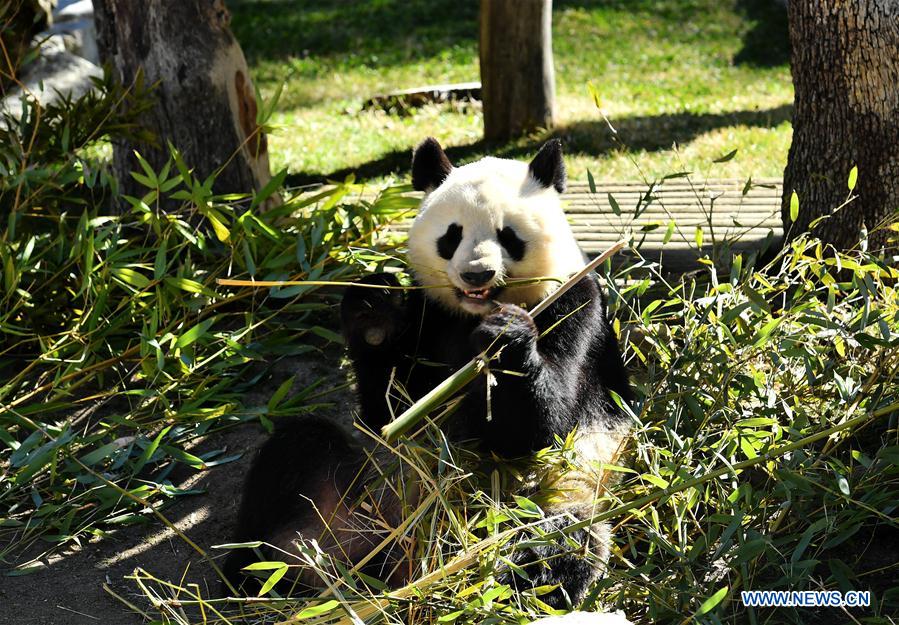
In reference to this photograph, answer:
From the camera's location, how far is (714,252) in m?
4.04

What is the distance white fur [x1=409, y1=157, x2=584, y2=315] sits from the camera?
2.89 meters

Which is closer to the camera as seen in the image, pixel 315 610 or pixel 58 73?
pixel 315 610

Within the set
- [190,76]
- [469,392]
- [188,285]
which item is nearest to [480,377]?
[469,392]

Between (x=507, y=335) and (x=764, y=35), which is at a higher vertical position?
(x=507, y=335)

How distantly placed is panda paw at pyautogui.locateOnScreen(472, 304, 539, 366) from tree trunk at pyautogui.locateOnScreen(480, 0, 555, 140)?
476 cm

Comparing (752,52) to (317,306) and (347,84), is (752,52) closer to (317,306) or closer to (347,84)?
(347,84)

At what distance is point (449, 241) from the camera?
9.84 feet

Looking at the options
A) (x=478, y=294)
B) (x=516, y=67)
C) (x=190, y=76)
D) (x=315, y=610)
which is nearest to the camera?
(x=315, y=610)

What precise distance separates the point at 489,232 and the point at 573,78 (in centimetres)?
713

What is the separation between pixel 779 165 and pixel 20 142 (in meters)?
4.46

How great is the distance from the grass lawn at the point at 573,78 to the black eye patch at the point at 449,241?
2.59m

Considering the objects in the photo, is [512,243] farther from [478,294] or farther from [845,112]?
[845,112]

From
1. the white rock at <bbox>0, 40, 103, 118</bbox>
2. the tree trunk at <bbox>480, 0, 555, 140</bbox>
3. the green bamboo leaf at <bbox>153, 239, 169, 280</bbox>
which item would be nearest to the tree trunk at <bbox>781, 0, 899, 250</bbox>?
the green bamboo leaf at <bbox>153, 239, 169, 280</bbox>

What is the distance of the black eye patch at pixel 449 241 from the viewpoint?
2970 millimetres
